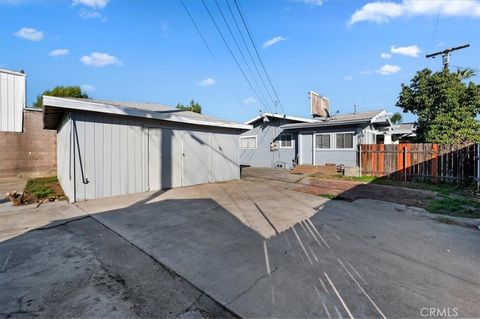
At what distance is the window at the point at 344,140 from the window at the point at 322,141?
1.97 feet

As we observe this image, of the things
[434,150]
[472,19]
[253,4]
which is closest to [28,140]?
[253,4]

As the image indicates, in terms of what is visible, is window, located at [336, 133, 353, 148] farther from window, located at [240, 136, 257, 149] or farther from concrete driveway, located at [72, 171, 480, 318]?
concrete driveway, located at [72, 171, 480, 318]

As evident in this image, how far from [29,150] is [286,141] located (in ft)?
44.1

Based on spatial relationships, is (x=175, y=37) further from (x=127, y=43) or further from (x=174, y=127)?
(x=174, y=127)

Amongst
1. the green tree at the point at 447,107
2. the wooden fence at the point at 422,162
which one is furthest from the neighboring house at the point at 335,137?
the green tree at the point at 447,107

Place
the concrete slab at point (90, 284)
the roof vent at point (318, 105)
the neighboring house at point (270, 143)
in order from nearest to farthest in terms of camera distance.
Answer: the concrete slab at point (90, 284)
the roof vent at point (318, 105)
the neighboring house at point (270, 143)

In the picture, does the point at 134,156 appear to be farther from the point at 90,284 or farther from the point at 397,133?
the point at 397,133

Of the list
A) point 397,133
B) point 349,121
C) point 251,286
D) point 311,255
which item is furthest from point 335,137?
point 251,286

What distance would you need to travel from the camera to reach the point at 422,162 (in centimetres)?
995

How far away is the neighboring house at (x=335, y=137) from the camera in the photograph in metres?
12.8

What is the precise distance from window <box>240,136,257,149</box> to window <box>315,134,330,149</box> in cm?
503

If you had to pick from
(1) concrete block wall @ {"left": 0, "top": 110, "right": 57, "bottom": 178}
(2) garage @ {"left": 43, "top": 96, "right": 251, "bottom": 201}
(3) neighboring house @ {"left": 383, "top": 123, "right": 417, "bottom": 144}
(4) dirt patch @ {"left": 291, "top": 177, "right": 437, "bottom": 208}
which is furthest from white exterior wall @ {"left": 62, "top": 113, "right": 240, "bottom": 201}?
(3) neighboring house @ {"left": 383, "top": 123, "right": 417, "bottom": 144}

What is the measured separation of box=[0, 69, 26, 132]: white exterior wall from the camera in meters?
10.5

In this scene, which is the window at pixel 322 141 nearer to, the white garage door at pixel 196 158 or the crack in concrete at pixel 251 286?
the white garage door at pixel 196 158
